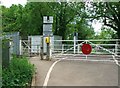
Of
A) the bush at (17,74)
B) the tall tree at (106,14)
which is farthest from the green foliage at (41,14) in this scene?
the bush at (17,74)

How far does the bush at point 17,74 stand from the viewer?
840cm

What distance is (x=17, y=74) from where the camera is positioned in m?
9.43

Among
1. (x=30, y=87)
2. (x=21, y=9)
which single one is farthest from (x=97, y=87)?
(x=21, y=9)

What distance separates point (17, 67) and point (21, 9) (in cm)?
2221

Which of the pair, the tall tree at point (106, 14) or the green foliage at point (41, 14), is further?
the green foliage at point (41, 14)

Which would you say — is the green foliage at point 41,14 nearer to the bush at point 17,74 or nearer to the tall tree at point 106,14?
the tall tree at point 106,14

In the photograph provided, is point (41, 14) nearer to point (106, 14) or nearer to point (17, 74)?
point (106, 14)

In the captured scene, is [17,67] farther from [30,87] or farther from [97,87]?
[97,87]

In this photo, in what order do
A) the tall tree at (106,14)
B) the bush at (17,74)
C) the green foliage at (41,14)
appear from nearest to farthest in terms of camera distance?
the bush at (17,74), the tall tree at (106,14), the green foliage at (41,14)

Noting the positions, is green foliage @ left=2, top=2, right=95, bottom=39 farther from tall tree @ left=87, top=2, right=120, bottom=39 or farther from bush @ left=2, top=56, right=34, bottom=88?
bush @ left=2, top=56, right=34, bottom=88

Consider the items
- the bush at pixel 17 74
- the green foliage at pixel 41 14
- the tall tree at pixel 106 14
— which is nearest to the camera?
the bush at pixel 17 74

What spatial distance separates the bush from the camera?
8.40 m

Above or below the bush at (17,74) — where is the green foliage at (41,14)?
above

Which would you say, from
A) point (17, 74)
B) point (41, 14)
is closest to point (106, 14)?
point (41, 14)
